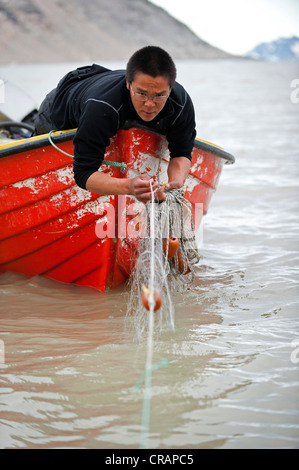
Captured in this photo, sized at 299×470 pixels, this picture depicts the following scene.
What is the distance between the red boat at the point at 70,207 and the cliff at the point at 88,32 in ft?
432

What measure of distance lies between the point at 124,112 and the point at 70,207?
0.95 meters

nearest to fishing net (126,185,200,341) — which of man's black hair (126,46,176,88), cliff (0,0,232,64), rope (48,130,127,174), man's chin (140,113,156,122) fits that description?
rope (48,130,127,174)

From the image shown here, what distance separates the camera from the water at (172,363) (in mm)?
2691

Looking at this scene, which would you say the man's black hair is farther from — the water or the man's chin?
the water

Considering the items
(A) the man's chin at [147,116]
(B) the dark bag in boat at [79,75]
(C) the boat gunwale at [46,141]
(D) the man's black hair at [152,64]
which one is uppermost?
(B) the dark bag in boat at [79,75]

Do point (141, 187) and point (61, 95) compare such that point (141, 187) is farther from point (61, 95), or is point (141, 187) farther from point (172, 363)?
point (61, 95)

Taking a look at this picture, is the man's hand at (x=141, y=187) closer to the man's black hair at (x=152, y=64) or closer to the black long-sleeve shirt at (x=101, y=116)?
the black long-sleeve shirt at (x=101, y=116)

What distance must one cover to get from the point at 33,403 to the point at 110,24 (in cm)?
16533

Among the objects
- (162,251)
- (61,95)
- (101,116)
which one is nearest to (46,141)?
(61,95)

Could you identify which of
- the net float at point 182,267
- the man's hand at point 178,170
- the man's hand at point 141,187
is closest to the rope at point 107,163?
the man's hand at point 178,170

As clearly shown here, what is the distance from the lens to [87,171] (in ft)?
11.1

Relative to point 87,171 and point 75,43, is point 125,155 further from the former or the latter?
point 75,43

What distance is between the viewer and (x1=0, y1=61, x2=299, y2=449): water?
2.69m

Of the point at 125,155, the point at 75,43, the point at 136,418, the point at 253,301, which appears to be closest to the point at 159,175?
the point at 125,155
